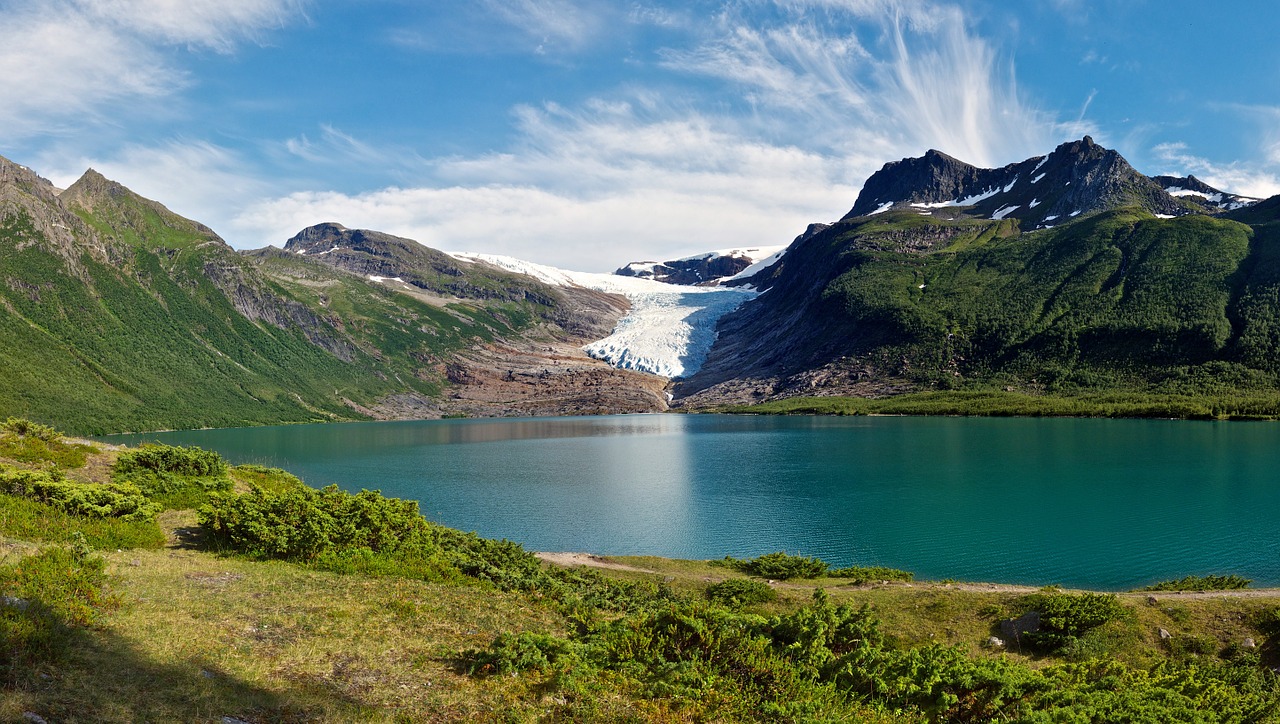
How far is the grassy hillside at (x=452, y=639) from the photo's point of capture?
938 centimetres

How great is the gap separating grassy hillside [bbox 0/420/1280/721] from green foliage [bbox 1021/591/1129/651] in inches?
2.3

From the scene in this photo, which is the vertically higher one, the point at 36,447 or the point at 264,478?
the point at 36,447

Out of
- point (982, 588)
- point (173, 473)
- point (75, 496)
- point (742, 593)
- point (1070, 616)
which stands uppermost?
point (75, 496)

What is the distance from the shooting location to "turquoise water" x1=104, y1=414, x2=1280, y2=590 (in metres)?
36.0

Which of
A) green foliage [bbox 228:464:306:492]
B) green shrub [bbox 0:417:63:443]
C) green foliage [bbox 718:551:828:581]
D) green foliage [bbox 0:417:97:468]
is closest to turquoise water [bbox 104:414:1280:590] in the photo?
green foliage [bbox 718:551:828:581]

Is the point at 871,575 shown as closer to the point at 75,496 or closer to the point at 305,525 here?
the point at 305,525

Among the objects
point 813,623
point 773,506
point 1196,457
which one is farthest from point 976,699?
point 1196,457

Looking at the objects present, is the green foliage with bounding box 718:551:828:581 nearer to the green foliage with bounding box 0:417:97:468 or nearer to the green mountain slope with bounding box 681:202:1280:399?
the green foliage with bounding box 0:417:97:468

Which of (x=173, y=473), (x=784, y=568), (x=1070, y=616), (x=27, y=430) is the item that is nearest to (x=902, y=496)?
(x=784, y=568)

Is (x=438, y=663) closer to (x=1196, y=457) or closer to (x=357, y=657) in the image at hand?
(x=357, y=657)

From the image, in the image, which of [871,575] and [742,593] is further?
[871,575]

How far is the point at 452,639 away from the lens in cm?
1230

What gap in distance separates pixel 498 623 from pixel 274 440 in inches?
5023

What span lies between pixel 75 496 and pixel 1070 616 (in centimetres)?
2794
